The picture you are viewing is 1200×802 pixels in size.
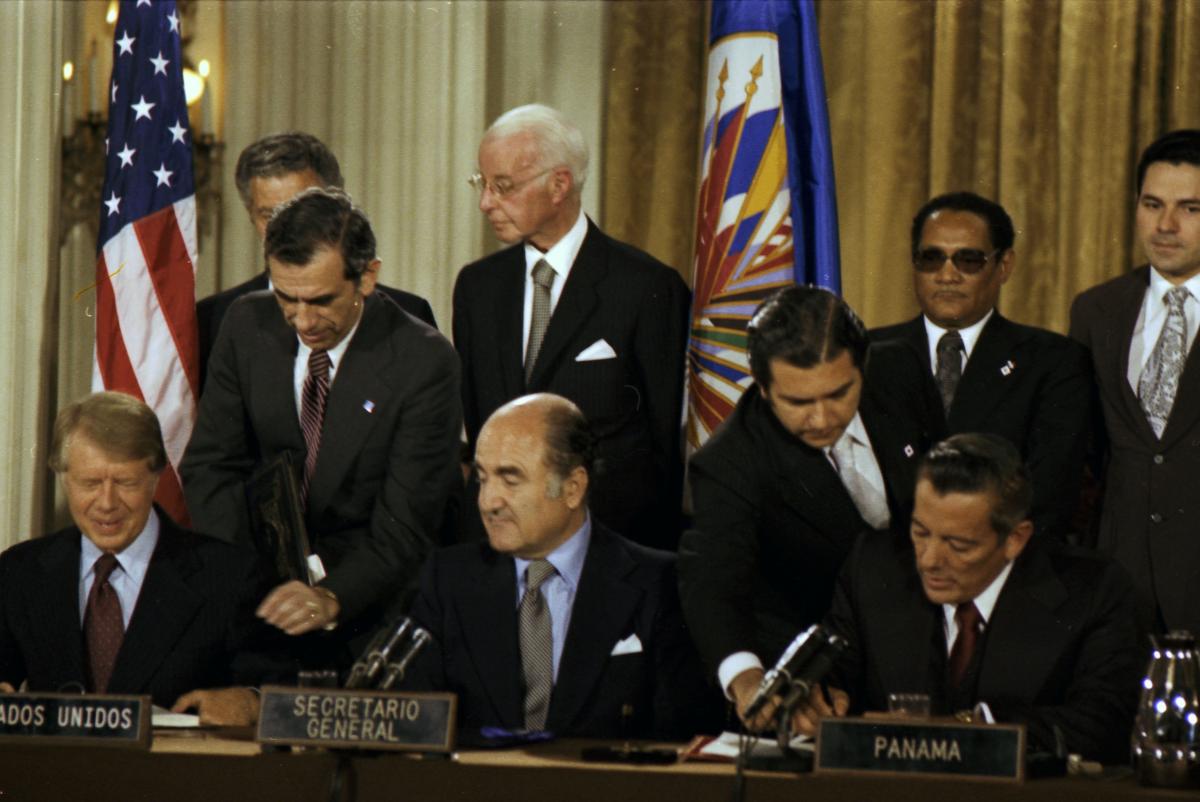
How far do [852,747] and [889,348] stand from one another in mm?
1537

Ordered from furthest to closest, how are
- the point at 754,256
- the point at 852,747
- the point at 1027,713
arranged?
the point at 754,256 → the point at 1027,713 → the point at 852,747

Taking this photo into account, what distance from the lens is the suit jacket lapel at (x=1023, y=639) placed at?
3.59 meters

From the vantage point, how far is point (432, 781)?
3.11 meters

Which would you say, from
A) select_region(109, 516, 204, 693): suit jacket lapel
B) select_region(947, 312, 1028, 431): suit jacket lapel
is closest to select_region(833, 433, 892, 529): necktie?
select_region(947, 312, 1028, 431): suit jacket lapel

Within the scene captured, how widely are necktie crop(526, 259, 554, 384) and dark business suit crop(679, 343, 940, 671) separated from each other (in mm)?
799

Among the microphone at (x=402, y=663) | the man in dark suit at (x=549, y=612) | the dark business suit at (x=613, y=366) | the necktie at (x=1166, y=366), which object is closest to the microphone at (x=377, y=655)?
the microphone at (x=402, y=663)

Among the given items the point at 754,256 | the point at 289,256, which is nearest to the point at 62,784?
the point at 289,256

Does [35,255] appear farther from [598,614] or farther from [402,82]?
[598,614]

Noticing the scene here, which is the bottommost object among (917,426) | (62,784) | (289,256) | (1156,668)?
(62,784)

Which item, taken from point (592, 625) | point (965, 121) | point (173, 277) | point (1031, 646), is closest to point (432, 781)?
point (592, 625)

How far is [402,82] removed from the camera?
662cm

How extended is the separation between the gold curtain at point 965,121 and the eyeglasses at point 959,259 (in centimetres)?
180

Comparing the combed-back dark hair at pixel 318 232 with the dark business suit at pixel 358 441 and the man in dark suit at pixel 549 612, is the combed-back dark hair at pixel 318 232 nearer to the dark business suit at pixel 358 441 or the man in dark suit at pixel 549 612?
the dark business suit at pixel 358 441

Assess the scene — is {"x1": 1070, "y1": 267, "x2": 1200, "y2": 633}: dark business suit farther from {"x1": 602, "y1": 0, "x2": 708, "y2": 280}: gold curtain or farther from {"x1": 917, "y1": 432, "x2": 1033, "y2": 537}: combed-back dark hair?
{"x1": 602, "y1": 0, "x2": 708, "y2": 280}: gold curtain
